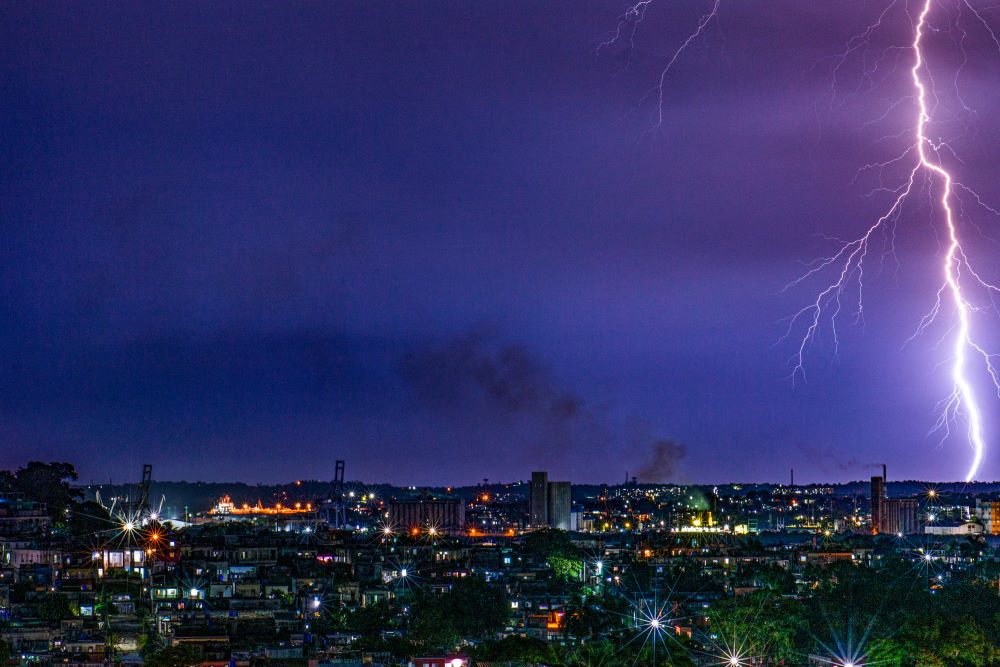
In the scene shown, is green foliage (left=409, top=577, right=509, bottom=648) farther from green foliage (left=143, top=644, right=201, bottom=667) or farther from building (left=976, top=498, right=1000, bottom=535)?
building (left=976, top=498, right=1000, bottom=535)

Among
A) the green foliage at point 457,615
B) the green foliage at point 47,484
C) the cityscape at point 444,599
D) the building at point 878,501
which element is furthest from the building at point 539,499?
the green foliage at point 457,615

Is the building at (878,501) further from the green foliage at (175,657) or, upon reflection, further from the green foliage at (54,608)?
the green foliage at (175,657)

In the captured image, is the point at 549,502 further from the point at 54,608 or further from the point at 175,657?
the point at 175,657

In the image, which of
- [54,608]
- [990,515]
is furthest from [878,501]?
[54,608]

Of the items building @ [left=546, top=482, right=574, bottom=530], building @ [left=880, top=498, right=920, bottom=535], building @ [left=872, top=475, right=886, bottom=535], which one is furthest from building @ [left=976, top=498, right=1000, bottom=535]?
building @ [left=546, top=482, right=574, bottom=530]

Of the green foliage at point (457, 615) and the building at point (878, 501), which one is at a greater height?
the building at point (878, 501)

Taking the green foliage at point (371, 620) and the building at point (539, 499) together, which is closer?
the green foliage at point (371, 620)

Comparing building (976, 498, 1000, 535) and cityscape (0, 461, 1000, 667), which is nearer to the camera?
cityscape (0, 461, 1000, 667)

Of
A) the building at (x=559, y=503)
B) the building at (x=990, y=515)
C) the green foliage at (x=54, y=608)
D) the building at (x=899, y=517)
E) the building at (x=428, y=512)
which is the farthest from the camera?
the building at (x=428, y=512)

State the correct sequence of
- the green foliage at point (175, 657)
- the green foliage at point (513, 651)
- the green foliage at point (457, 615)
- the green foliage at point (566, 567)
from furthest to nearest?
the green foliage at point (566, 567)
the green foliage at point (457, 615)
the green foliage at point (513, 651)
the green foliage at point (175, 657)
